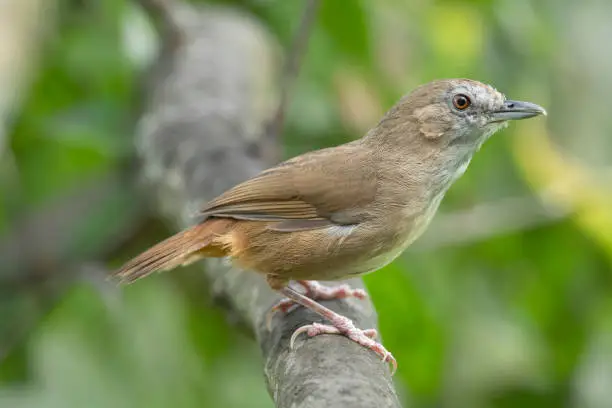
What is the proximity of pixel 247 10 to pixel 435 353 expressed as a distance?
2.32m

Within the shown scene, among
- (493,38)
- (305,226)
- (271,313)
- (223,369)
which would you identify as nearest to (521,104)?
(493,38)

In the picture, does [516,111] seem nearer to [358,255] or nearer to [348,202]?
[348,202]

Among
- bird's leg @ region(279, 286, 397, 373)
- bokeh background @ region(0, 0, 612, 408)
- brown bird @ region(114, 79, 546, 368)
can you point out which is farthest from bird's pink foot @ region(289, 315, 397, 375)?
bokeh background @ region(0, 0, 612, 408)

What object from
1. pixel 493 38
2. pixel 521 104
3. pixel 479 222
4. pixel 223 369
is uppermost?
pixel 493 38

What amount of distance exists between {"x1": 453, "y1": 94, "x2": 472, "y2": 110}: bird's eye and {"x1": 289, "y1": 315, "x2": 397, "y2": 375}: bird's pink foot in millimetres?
1051

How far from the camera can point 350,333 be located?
3.03 meters

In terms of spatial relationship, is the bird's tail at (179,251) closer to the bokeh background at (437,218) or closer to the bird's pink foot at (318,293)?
the bokeh background at (437,218)

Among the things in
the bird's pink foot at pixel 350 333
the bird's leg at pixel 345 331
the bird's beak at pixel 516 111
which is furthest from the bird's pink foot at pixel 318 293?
the bird's beak at pixel 516 111

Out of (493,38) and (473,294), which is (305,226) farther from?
(493,38)

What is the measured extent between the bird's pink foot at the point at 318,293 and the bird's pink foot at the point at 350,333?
0.29 metres

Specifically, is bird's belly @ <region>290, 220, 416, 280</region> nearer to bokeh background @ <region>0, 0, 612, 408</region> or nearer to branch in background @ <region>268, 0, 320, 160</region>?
bokeh background @ <region>0, 0, 612, 408</region>

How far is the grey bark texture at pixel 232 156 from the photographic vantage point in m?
2.53

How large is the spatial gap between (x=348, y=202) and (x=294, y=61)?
68 cm

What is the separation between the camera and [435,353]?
3797mm
